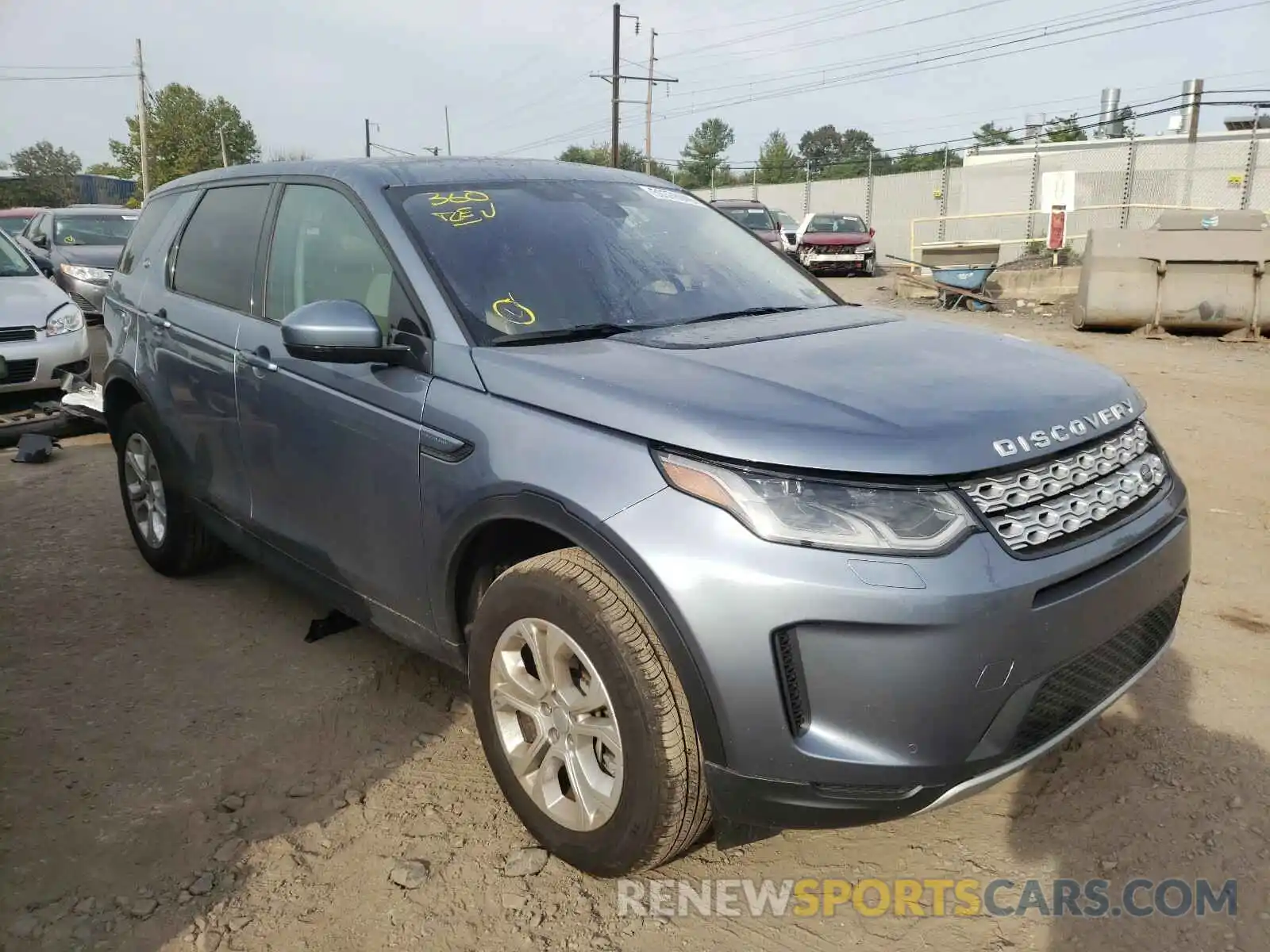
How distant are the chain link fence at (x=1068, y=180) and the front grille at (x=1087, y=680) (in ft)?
67.1

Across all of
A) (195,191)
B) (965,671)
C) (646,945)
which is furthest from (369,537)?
(195,191)

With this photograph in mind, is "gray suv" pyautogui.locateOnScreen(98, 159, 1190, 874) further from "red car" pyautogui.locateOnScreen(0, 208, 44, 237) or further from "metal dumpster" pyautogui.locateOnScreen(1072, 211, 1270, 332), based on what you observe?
"red car" pyautogui.locateOnScreen(0, 208, 44, 237)

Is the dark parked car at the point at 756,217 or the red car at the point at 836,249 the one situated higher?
the dark parked car at the point at 756,217

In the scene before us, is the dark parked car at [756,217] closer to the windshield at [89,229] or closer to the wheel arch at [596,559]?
the windshield at [89,229]

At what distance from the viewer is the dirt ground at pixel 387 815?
2.36 meters

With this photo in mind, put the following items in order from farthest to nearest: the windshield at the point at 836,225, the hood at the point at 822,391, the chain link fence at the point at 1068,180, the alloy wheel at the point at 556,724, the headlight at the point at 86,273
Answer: the chain link fence at the point at 1068,180
the windshield at the point at 836,225
the headlight at the point at 86,273
the alloy wheel at the point at 556,724
the hood at the point at 822,391

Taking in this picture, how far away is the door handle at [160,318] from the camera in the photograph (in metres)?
4.12

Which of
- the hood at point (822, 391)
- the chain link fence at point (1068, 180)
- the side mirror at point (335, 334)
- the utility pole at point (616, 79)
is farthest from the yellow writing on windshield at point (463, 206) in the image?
the utility pole at point (616, 79)

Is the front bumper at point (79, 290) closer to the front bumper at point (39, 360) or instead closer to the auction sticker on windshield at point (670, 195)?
the front bumper at point (39, 360)

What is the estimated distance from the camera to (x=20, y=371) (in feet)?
24.9

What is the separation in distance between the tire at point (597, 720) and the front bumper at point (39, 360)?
21.8 ft

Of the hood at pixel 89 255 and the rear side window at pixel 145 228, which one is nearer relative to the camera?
the rear side window at pixel 145 228

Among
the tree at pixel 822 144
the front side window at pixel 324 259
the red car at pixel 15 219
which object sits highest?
the tree at pixel 822 144

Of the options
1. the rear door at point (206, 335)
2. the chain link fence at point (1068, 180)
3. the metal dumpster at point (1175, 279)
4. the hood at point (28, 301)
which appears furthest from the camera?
the chain link fence at point (1068, 180)
